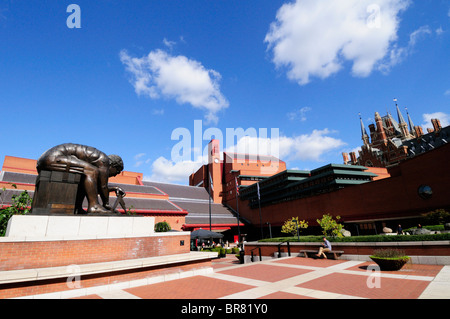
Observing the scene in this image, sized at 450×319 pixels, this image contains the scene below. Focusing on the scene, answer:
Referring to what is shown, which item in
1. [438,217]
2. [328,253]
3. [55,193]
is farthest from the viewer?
[438,217]

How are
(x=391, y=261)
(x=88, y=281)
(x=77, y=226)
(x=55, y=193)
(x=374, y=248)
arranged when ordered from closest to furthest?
(x=88, y=281), (x=77, y=226), (x=55, y=193), (x=391, y=261), (x=374, y=248)

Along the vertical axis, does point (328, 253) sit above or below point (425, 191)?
below

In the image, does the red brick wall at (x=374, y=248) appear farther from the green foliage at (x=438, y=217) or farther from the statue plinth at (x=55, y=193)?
the statue plinth at (x=55, y=193)

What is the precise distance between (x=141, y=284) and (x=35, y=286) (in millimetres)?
3051

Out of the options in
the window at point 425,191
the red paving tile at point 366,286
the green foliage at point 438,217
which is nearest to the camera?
the red paving tile at point 366,286

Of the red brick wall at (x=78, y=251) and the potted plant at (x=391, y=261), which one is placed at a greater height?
the red brick wall at (x=78, y=251)

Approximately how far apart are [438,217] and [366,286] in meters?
18.2

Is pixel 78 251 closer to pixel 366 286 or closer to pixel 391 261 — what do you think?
pixel 366 286

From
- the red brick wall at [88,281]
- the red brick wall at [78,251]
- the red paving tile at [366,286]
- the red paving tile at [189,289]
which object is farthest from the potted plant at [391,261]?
the red brick wall at [78,251]

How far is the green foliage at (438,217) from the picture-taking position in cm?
1861

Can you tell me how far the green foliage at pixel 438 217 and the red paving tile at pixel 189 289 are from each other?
20629 mm

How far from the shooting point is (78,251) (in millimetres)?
7441

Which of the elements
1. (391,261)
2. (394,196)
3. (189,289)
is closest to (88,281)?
(189,289)
